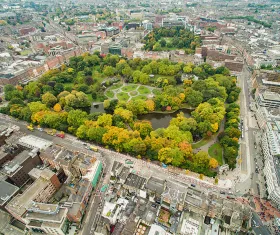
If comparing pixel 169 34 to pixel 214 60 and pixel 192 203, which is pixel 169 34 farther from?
pixel 192 203

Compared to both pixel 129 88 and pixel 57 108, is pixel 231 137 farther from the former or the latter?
pixel 57 108

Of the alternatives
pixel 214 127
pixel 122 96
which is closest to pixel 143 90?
pixel 122 96

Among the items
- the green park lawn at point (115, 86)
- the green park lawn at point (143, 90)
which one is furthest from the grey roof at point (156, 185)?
the green park lawn at point (115, 86)

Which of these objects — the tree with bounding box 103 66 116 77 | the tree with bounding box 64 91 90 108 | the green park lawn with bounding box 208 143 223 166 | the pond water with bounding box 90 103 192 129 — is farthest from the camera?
the tree with bounding box 103 66 116 77

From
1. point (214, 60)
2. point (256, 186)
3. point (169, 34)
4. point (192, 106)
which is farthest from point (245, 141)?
point (169, 34)

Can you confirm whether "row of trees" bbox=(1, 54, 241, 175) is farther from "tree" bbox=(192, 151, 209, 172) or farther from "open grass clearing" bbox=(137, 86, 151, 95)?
"open grass clearing" bbox=(137, 86, 151, 95)

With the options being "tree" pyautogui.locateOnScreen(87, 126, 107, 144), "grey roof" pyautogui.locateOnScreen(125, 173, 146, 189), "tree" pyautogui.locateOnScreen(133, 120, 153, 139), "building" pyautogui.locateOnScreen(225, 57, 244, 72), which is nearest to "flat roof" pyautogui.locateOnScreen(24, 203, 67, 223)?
"grey roof" pyautogui.locateOnScreen(125, 173, 146, 189)

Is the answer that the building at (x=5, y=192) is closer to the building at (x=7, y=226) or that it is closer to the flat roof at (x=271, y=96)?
the building at (x=7, y=226)
